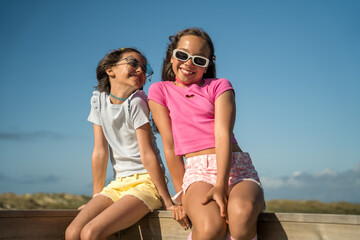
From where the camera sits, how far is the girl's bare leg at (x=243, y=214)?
2252 millimetres

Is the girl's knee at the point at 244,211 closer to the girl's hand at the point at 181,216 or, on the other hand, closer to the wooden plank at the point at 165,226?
the wooden plank at the point at 165,226

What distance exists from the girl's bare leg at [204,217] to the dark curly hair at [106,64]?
5.23 ft

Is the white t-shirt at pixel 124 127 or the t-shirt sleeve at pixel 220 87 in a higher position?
the t-shirt sleeve at pixel 220 87

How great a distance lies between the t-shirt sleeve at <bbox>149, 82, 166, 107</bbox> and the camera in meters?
2.95

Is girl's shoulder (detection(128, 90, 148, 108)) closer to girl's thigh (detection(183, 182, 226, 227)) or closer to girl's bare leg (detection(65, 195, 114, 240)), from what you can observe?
girl's bare leg (detection(65, 195, 114, 240))

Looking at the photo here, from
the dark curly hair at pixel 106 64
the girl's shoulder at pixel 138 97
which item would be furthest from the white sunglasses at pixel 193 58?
the dark curly hair at pixel 106 64

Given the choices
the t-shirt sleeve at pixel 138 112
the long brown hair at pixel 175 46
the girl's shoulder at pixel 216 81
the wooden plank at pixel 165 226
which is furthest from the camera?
the t-shirt sleeve at pixel 138 112

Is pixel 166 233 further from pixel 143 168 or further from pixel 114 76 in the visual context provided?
pixel 114 76

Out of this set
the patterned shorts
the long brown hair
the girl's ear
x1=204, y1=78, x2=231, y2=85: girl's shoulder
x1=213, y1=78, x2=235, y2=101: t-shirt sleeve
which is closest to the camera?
the patterned shorts

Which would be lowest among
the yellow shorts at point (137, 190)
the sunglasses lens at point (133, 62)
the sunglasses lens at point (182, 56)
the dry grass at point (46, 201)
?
the dry grass at point (46, 201)

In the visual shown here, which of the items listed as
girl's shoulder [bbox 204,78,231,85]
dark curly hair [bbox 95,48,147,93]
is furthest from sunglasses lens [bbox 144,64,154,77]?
girl's shoulder [bbox 204,78,231,85]

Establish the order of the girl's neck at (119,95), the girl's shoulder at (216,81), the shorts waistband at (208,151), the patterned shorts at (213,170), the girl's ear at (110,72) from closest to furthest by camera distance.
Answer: the patterned shorts at (213,170) < the shorts waistband at (208,151) < the girl's shoulder at (216,81) < the girl's neck at (119,95) < the girl's ear at (110,72)

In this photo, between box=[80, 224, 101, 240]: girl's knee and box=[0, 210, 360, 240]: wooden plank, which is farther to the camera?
box=[80, 224, 101, 240]: girl's knee

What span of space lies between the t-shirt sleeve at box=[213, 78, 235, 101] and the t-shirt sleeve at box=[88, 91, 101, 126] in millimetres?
1169
